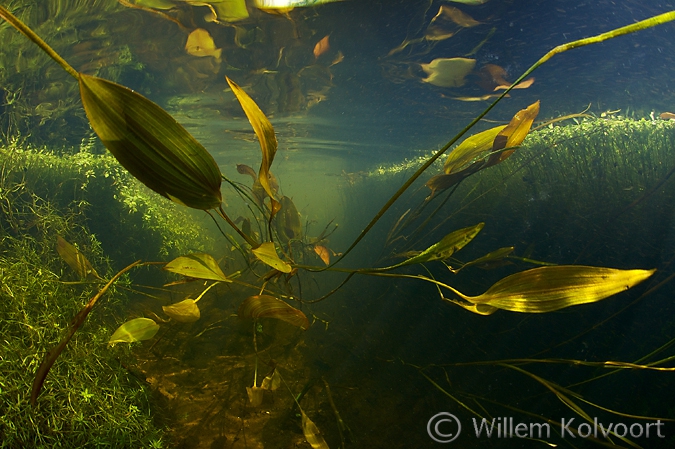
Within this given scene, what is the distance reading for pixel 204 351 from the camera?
3.44m

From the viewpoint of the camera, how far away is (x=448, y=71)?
7312mm

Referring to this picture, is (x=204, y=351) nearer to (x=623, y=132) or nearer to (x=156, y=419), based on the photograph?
(x=156, y=419)

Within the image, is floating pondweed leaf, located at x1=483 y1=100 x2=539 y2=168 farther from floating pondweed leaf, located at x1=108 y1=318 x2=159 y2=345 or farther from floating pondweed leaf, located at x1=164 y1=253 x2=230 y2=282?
floating pondweed leaf, located at x1=108 y1=318 x2=159 y2=345

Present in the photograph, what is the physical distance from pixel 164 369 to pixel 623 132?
6555 mm

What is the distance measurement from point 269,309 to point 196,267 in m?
0.49

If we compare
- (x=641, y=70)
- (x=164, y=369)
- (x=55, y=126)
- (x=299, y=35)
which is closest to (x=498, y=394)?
(x=164, y=369)

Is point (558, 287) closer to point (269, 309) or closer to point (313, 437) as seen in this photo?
point (269, 309)

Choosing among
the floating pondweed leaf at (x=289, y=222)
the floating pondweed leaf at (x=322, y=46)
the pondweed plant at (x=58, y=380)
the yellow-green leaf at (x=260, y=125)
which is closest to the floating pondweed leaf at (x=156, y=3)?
the floating pondweed leaf at (x=322, y=46)

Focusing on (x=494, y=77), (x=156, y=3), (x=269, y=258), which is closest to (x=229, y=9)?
(x=156, y=3)

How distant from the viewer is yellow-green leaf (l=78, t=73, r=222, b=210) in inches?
42.6

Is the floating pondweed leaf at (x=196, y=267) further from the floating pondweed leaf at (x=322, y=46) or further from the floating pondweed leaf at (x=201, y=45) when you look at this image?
the floating pondweed leaf at (x=322, y=46)

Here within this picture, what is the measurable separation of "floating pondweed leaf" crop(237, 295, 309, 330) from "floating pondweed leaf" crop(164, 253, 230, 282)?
24cm

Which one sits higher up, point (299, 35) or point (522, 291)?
point (299, 35)

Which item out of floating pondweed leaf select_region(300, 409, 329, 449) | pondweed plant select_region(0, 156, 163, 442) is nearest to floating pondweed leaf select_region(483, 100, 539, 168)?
floating pondweed leaf select_region(300, 409, 329, 449)
